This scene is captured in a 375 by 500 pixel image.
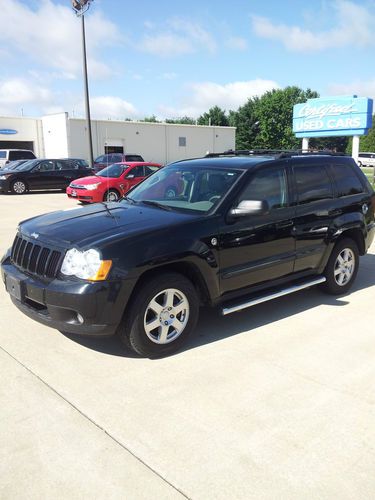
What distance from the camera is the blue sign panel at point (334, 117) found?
2061cm

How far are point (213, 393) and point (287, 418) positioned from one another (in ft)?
1.86

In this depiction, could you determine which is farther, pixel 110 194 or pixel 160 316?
pixel 110 194

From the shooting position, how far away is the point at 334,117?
72.3 ft

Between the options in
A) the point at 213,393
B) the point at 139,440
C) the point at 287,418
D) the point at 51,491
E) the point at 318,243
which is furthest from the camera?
the point at 318,243

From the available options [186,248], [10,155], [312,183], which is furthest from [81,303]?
[10,155]

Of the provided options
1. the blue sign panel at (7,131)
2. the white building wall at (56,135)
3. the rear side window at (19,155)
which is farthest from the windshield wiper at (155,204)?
the blue sign panel at (7,131)

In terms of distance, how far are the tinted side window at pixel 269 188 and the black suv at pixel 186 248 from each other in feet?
0.04

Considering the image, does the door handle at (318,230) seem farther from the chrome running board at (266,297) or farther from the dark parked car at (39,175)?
the dark parked car at (39,175)

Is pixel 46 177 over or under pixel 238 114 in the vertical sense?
under

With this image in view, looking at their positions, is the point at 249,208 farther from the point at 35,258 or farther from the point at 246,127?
the point at 246,127

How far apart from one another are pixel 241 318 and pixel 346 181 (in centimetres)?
229

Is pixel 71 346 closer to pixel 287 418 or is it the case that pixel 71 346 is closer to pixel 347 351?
pixel 287 418

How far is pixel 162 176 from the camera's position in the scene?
5266 mm

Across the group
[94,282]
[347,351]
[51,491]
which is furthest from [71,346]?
[347,351]
